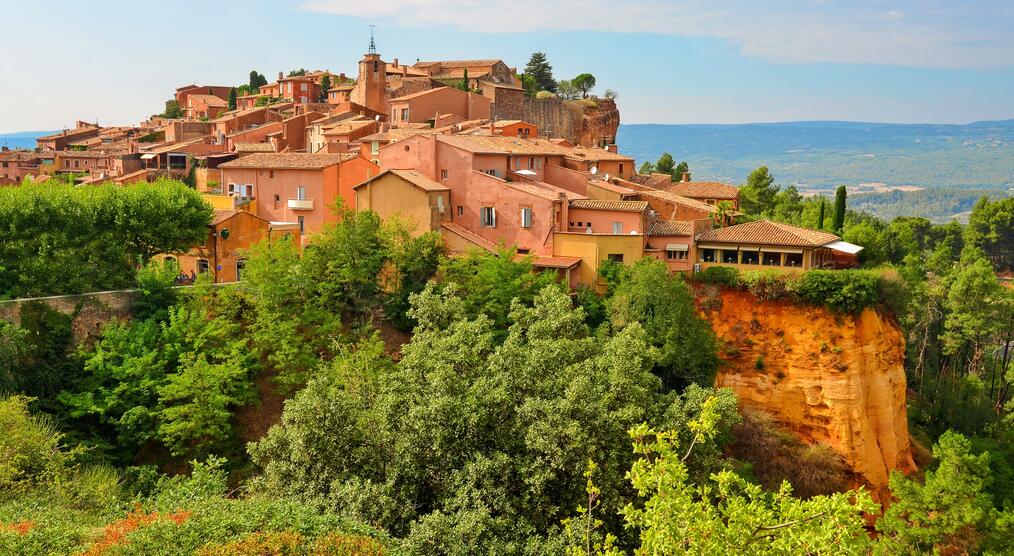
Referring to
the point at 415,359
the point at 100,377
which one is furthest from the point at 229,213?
the point at 415,359

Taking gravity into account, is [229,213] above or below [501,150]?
below

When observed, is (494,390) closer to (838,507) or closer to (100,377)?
(838,507)

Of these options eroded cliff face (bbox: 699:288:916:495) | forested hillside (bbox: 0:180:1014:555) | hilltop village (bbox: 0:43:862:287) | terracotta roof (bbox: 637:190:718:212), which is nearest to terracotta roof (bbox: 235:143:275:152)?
hilltop village (bbox: 0:43:862:287)

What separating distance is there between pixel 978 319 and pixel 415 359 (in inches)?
1485

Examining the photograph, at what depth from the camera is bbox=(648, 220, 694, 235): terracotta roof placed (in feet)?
113

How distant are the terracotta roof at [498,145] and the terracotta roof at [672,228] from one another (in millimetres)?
7660

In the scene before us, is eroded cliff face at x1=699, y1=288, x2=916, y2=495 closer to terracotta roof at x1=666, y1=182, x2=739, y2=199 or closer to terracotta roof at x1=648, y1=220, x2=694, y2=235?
terracotta roof at x1=648, y1=220, x2=694, y2=235

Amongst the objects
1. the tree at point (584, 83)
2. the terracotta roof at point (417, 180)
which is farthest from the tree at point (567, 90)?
the terracotta roof at point (417, 180)

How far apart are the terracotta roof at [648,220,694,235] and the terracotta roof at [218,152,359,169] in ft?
47.3

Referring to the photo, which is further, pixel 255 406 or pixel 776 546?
pixel 255 406

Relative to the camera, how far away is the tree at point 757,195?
5512 centimetres

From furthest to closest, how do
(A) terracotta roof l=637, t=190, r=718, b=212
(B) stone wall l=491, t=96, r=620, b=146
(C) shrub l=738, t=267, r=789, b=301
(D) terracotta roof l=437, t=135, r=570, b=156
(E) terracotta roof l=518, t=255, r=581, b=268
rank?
(B) stone wall l=491, t=96, r=620, b=146, (A) terracotta roof l=637, t=190, r=718, b=212, (D) terracotta roof l=437, t=135, r=570, b=156, (E) terracotta roof l=518, t=255, r=581, b=268, (C) shrub l=738, t=267, r=789, b=301

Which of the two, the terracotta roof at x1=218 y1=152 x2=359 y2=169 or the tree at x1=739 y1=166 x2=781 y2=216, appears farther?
the tree at x1=739 y1=166 x2=781 y2=216

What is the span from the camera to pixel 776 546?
1128cm
